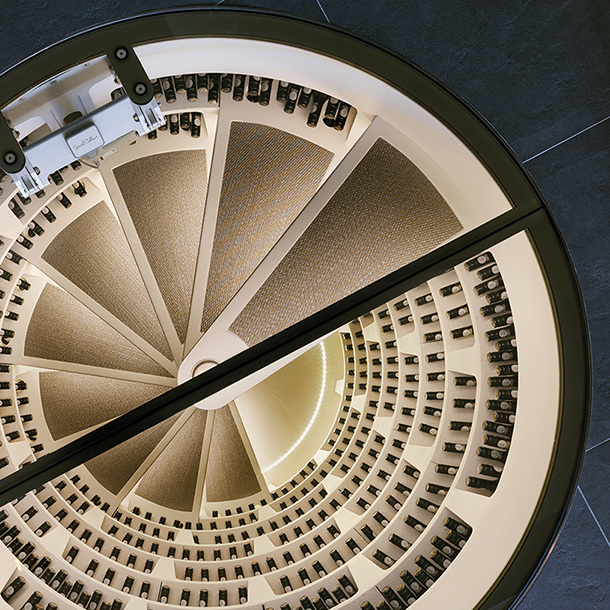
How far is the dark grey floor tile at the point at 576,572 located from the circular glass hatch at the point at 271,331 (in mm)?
503

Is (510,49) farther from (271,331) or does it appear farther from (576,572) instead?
(576,572)

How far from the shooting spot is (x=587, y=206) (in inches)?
193

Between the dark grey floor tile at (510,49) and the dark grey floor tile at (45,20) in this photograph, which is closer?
the dark grey floor tile at (45,20)

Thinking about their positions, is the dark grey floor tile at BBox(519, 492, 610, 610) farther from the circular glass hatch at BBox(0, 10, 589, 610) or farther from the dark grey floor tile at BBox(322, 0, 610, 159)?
the dark grey floor tile at BBox(322, 0, 610, 159)

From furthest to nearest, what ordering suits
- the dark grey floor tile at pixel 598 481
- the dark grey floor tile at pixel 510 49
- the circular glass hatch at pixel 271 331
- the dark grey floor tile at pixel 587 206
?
the dark grey floor tile at pixel 598 481 → the dark grey floor tile at pixel 587 206 → the dark grey floor tile at pixel 510 49 → the circular glass hatch at pixel 271 331

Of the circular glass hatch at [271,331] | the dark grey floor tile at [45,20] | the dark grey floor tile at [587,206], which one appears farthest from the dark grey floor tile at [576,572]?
the dark grey floor tile at [45,20]

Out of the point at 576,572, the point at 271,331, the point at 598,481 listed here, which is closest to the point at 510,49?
the point at 598,481

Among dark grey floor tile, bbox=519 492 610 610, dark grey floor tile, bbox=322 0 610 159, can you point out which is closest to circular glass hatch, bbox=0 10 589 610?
dark grey floor tile, bbox=322 0 610 159

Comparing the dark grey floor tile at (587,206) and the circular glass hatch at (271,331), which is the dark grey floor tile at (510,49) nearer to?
the dark grey floor tile at (587,206)

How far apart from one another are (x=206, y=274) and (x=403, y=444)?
7.55 metres

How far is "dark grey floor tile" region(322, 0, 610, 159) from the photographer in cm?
461

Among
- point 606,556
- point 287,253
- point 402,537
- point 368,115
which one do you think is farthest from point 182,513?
point 368,115

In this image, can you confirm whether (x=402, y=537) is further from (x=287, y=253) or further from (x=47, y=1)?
(x=47, y=1)

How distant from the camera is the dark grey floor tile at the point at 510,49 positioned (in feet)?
15.1
